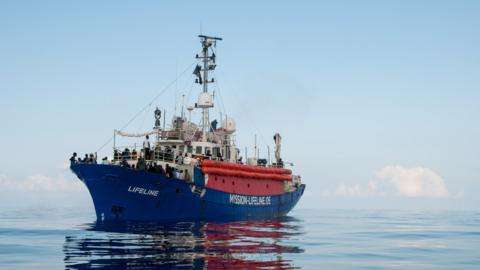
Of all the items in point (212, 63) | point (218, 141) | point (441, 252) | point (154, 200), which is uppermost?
point (212, 63)

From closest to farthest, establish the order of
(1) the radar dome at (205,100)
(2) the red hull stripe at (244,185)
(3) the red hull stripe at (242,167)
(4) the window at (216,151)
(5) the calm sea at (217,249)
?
(5) the calm sea at (217,249)
(3) the red hull stripe at (242,167)
(2) the red hull stripe at (244,185)
(4) the window at (216,151)
(1) the radar dome at (205,100)

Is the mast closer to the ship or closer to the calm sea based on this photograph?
the ship

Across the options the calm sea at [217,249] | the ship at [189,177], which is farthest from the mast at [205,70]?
the calm sea at [217,249]

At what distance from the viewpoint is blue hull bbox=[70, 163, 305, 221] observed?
4075 cm

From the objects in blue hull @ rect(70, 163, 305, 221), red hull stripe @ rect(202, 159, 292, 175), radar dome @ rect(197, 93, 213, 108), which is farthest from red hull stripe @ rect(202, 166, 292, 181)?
radar dome @ rect(197, 93, 213, 108)

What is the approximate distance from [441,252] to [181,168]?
23.2 metres

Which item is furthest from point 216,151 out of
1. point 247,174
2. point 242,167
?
point 247,174

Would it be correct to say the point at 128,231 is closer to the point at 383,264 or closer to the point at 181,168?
the point at 181,168

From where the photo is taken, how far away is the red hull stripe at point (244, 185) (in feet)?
158

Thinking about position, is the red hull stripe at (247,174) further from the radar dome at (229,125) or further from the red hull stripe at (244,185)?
the radar dome at (229,125)

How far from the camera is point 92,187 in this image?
42.2 meters

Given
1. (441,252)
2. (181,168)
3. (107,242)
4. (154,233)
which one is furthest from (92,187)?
(441,252)

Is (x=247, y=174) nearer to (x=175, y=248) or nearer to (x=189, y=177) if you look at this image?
(x=189, y=177)

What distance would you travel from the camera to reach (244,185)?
173 feet
